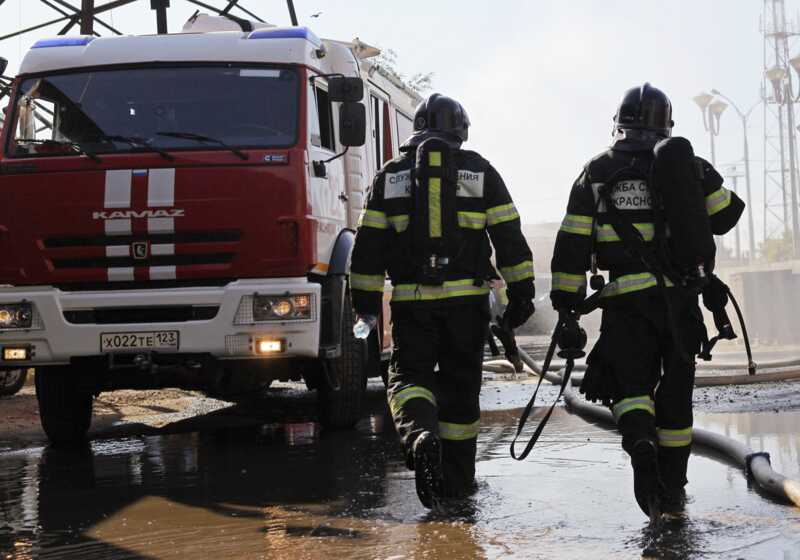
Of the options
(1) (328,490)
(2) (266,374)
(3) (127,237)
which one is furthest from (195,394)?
(1) (328,490)

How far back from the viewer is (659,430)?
18.2ft

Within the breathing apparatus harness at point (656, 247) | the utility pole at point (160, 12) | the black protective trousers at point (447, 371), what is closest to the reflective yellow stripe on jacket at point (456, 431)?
the black protective trousers at point (447, 371)

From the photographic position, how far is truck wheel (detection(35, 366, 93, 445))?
859cm

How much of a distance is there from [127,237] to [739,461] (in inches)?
148

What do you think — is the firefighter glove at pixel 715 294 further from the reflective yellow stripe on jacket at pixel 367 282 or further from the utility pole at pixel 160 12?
the utility pole at pixel 160 12

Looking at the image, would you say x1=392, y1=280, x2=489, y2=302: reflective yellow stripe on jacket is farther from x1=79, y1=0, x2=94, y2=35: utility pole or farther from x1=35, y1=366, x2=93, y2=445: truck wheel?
x1=79, y1=0, x2=94, y2=35: utility pole

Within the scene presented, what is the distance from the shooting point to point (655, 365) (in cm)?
551

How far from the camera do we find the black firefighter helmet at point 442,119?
19.6ft

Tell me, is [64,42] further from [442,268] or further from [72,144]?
[442,268]

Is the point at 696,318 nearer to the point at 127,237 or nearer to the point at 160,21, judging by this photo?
the point at 127,237

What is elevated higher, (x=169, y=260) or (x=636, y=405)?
(x=169, y=260)

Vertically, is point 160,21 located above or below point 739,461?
above

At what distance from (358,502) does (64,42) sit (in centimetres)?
411

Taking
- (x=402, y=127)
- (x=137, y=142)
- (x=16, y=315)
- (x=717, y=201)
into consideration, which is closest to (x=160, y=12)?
(x=402, y=127)
